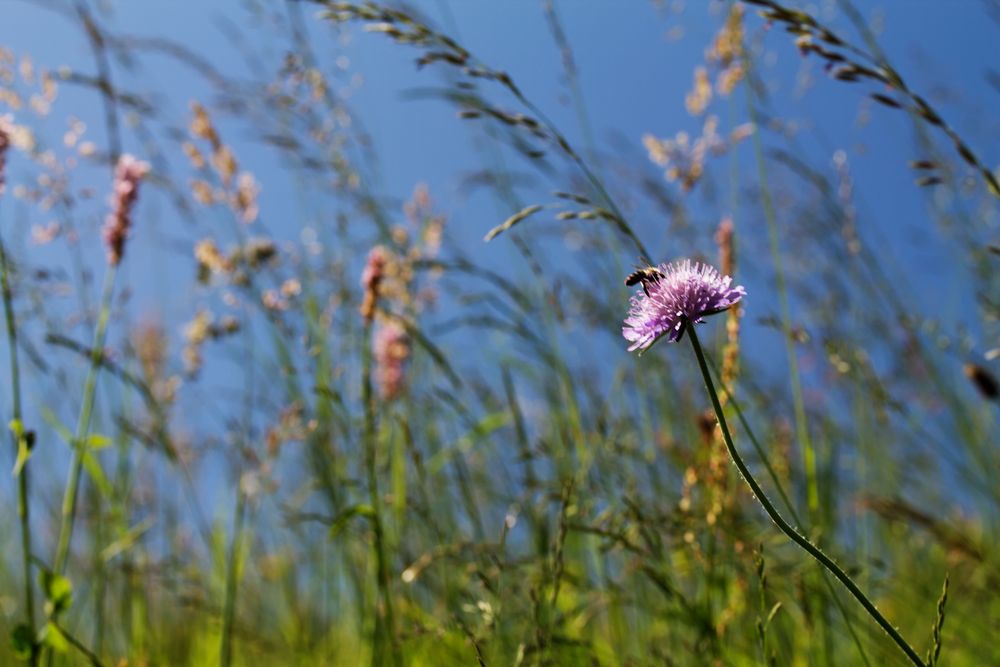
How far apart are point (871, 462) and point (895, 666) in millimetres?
1064

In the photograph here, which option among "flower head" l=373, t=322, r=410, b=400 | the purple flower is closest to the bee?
the purple flower

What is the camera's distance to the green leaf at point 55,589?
114 cm

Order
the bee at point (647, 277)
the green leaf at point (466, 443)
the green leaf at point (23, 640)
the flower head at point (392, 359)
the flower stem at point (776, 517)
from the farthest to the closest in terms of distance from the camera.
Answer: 1. the flower head at point (392, 359)
2. the green leaf at point (466, 443)
3. the green leaf at point (23, 640)
4. the bee at point (647, 277)
5. the flower stem at point (776, 517)

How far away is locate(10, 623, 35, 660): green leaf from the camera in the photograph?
1.12 meters

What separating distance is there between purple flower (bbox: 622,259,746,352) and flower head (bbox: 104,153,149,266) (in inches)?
40.3

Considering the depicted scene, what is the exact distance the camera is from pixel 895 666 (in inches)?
52.9

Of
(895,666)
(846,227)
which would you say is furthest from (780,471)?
(846,227)

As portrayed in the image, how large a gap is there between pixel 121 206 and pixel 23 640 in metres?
0.69

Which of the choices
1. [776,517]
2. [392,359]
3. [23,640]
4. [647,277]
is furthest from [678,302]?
[392,359]

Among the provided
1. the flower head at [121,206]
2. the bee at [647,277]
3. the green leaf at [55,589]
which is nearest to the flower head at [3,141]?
the flower head at [121,206]

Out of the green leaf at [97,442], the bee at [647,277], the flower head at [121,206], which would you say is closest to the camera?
the bee at [647,277]

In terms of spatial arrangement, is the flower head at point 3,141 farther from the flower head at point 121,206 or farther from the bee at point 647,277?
the bee at point 647,277

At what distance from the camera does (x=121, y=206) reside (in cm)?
149

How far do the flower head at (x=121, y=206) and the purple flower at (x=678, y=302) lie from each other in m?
1.02
